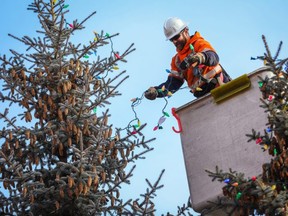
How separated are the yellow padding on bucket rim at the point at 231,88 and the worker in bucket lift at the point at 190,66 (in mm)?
709

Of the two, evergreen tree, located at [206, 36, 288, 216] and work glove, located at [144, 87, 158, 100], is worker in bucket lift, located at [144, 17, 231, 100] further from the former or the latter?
evergreen tree, located at [206, 36, 288, 216]

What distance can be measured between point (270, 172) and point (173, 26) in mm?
3613

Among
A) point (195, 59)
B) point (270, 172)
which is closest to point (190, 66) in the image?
point (195, 59)

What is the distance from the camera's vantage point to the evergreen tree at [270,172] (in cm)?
911

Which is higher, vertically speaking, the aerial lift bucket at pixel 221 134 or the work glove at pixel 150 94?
the work glove at pixel 150 94

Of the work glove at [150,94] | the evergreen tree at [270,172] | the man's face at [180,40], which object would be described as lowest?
the evergreen tree at [270,172]

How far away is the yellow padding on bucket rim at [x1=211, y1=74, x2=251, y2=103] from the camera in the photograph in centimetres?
1074

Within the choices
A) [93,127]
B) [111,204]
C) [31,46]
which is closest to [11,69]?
[31,46]

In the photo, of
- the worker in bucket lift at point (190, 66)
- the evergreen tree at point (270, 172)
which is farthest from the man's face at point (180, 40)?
the evergreen tree at point (270, 172)

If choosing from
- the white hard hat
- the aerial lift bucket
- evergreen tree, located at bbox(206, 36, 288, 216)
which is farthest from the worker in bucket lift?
evergreen tree, located at bbox(206, 36, 288, 216)

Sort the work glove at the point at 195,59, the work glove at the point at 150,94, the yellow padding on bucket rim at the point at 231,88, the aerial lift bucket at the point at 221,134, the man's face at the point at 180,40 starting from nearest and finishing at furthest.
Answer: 1. the aerial lift bucket at the point at 221,134
2. the yellow padding on bucket rim at the point at 231,88
3. the work glove at the point at 195,59
4. the work glove at the point at 150,94
5. the man's face at the point at 180,40

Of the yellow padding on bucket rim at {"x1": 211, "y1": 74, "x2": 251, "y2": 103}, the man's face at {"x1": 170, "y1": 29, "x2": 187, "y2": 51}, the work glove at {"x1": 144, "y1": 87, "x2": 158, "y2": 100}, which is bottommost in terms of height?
the yellow padding on bucket rim at {"x1": 211, "y1": 74, "x2": 251, "y2": 103}

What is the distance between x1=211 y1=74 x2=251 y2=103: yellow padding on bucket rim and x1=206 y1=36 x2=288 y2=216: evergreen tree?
0.83 meters

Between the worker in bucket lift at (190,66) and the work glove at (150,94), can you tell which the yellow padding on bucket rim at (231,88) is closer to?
the worker in bucket lift at (190,66)
